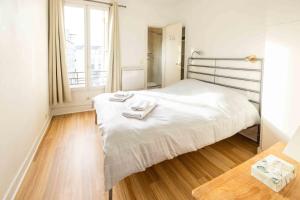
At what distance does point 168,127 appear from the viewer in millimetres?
1805

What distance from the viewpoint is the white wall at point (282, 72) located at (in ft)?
6.03

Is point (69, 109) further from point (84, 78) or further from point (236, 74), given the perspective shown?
point (236, 74)

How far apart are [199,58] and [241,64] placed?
1.06 metres

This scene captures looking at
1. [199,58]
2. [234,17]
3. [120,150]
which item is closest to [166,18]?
[199,58]

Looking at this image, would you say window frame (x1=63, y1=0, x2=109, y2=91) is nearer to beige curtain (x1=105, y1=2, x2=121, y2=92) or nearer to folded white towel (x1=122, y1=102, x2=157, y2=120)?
beige curtain (x1=105, y1=2, x2=121, y2=92)

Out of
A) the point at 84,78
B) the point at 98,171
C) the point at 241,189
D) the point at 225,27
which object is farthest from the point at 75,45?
the point at 241,189

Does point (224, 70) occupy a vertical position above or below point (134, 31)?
below

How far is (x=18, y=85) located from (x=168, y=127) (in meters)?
1.71

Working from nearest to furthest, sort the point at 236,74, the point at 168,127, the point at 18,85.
Answer: the point at 168,127 → the point at 18,85 → the point at 236,74

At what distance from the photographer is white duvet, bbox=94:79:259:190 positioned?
1.52 meters

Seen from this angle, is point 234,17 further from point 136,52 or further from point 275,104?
point 136,52

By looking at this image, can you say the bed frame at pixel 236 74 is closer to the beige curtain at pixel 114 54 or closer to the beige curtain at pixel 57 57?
the beige curtain at pixel 114 54

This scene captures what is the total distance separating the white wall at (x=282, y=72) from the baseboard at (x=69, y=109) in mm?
3685

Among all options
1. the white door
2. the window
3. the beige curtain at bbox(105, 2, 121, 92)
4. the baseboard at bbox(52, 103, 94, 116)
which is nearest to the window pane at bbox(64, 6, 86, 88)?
the window
